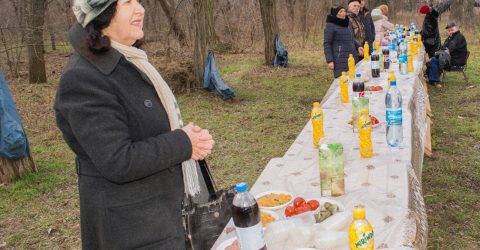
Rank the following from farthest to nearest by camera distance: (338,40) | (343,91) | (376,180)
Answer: (338,40)
(343,91)
(376,180)

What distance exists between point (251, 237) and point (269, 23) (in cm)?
1098

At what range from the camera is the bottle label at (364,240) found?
5.18 feet

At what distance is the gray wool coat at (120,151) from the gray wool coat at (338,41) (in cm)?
507

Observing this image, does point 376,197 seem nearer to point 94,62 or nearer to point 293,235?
point 293,235

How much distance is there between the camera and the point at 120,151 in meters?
1.57

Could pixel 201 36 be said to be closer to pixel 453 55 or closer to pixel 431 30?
pixel 453 55

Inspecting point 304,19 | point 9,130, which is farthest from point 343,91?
point 304,19

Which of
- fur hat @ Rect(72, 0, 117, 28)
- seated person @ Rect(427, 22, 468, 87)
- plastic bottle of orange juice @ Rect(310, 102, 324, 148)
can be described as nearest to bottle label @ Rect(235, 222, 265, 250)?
fur hat @ Rect(72, 0, 117, 28)

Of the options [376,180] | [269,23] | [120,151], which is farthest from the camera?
[269,23]

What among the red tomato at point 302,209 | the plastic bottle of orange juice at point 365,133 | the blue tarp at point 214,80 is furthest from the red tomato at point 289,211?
the blue tarp at point 214,80

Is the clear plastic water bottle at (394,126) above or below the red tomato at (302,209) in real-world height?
above

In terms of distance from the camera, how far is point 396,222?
1.94m

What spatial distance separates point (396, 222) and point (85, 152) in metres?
1.33

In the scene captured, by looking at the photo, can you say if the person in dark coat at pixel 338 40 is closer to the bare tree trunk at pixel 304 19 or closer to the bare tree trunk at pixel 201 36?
the bare tree trunk at pixel 201 36
